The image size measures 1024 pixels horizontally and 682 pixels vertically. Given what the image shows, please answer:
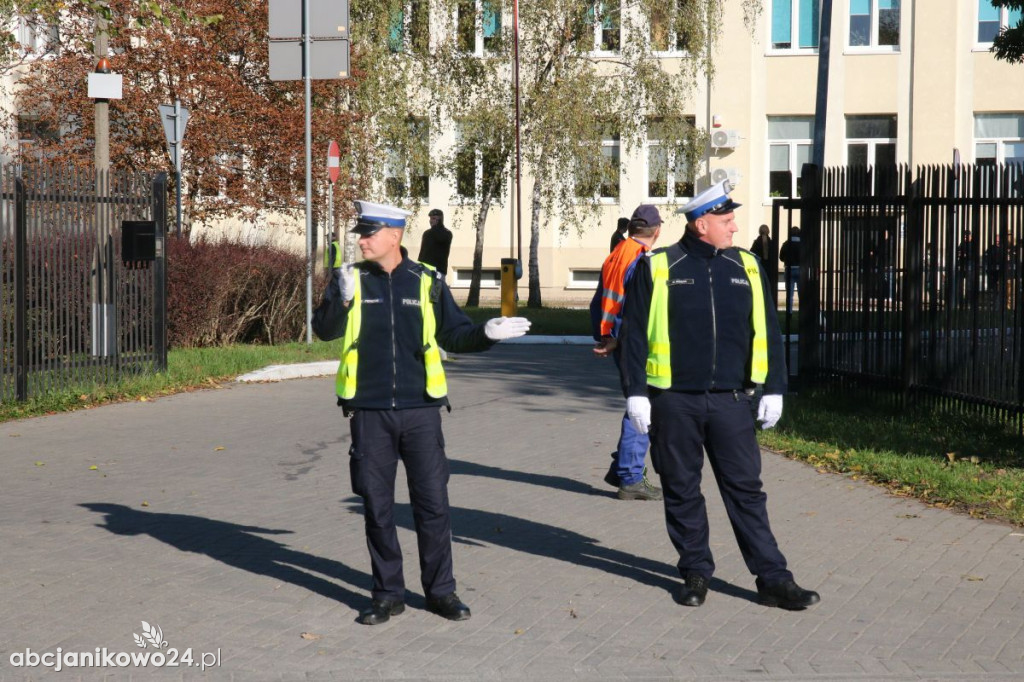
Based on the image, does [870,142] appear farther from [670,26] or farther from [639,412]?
[639,412]

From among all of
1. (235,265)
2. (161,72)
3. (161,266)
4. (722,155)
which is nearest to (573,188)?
(722,155)

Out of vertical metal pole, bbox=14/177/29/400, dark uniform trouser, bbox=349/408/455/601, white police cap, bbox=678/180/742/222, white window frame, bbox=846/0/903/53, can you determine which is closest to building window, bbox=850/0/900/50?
white window frame, bbox=846/0/903/53

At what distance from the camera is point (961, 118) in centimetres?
3375

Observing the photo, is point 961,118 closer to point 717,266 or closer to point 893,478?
point 893,478

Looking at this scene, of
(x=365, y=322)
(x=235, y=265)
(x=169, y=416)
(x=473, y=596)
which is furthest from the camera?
(x=235, y=265)

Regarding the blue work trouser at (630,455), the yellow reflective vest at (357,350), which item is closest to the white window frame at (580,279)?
the blue work trouser at (630,455)

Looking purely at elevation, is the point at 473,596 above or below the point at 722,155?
below

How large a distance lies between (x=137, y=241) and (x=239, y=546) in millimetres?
7588

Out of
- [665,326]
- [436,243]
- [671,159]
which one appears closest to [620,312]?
[665,326]

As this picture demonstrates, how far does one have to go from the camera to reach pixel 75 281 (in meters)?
13.3

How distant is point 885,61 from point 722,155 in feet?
15.7

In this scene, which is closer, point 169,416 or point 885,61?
point 169,416

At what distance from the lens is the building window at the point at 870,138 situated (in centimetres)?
3447

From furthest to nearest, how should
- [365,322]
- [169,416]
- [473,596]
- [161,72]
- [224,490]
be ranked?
[161,72]
[169,416]
[224,490]
[473,596]
[365,322]
